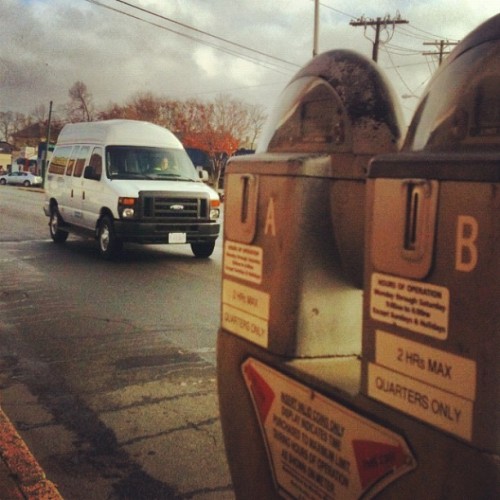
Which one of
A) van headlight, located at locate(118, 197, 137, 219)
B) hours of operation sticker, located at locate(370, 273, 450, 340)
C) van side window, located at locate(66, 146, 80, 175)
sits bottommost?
van headlight, located at locate(118, 197, 137, 219)

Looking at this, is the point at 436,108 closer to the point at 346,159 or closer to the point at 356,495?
the point at 346,159

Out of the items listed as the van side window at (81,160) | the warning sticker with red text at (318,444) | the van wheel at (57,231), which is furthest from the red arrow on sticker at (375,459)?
the van wheel at (57,231)

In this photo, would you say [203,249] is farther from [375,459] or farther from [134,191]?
[375,459]

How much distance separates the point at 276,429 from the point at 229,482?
60.1 inches

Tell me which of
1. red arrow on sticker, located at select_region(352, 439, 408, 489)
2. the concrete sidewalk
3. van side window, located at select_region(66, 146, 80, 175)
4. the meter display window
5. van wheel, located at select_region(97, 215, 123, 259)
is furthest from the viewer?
van side window, located at select_region(66, 146, 80, 175)

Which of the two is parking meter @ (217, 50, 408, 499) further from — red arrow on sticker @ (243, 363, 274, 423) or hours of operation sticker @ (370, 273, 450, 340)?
hours of operation sticker @ (370, 273, 450, 340)

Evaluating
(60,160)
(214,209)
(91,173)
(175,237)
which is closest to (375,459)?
(175,237)

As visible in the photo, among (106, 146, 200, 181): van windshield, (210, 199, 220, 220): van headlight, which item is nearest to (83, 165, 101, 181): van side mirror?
(106, 146, 200, 181): van windshield

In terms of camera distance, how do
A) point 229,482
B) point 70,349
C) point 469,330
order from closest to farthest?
point 469,330 < point 229,482 < point 70,349

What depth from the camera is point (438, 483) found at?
1.70 meters

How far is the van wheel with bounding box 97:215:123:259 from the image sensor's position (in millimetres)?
11766

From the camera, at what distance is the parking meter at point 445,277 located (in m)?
1.57

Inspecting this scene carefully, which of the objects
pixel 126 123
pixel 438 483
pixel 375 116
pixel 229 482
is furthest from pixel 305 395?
pixel 126 123

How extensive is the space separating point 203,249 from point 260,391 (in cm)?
994
